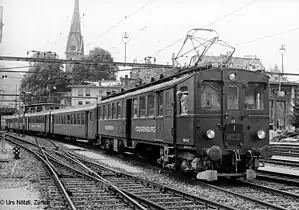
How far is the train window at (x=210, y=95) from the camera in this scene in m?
11.8

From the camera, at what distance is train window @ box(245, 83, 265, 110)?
1233 centimetres

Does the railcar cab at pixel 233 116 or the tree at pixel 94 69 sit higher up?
the tree at pixel 94 69

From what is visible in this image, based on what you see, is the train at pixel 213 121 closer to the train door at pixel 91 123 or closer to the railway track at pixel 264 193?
the railway track at pixel 264 193

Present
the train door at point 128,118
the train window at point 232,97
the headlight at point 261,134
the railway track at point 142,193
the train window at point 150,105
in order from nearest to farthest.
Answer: the railway track at point 142,193 → the train window at point 232,97 → the headlight at point 261,134 → the train window at point 150,105 → the train door at point 128,118

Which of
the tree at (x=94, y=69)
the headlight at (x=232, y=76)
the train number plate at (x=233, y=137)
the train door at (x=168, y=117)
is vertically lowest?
the train number plate at (x=233, y=137)

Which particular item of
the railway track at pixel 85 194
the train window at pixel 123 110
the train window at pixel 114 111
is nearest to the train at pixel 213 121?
the railway track at pixel 85 194

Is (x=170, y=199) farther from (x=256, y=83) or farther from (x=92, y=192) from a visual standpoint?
(x=256, y=83)

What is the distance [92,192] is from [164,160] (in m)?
3.62

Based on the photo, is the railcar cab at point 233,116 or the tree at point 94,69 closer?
the railcar cab at point 233,116

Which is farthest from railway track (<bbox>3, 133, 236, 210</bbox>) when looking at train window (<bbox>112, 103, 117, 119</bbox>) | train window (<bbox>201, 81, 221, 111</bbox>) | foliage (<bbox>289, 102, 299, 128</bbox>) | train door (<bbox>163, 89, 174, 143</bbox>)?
foliage (<bbox>289, 102, 299, 128</bbox>)

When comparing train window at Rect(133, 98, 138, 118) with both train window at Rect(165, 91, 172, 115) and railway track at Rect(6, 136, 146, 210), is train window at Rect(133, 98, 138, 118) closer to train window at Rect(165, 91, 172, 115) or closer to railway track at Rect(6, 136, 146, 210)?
train window at Rect(165, 91, 172, 115)

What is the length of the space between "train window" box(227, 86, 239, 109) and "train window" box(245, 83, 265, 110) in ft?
1.12

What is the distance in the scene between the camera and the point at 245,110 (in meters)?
12.1

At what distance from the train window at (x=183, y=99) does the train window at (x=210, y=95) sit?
523 millimetres
